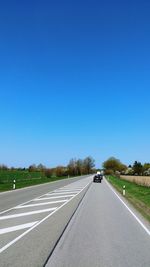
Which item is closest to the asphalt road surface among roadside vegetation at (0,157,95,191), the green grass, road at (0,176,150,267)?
road at (0,176,150,267)

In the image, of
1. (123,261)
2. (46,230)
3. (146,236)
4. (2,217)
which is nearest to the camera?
(123,261)

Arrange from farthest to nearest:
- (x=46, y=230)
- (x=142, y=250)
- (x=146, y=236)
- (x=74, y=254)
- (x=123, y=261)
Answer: (x=46, y=230), (x=146, y=236), (x=142, y=250), (x=74, y=254), (x=123, y=261)

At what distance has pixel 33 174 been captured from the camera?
9119cm

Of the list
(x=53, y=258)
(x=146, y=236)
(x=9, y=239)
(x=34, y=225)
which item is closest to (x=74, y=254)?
(x=53, y=258)

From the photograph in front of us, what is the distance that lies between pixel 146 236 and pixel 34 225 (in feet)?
12.7

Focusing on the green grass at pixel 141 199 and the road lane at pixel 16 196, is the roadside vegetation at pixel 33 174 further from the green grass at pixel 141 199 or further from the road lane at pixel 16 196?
the green grass at pixel 141 199

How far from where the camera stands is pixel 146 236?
11906mm

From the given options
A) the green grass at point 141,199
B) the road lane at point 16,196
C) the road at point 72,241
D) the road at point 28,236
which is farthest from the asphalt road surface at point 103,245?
the road lane at point 16,196

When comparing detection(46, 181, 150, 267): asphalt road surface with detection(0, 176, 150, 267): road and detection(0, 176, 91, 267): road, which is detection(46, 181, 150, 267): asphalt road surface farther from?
detection(0, 176, 91, 267): road

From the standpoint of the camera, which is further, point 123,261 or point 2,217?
point 2,217

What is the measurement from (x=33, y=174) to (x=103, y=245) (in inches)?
3218

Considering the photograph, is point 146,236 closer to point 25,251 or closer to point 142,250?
point 142,250

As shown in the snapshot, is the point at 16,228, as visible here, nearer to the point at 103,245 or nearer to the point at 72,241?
the point at 72,241

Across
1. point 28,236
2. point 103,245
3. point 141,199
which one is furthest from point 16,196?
point 103,245
